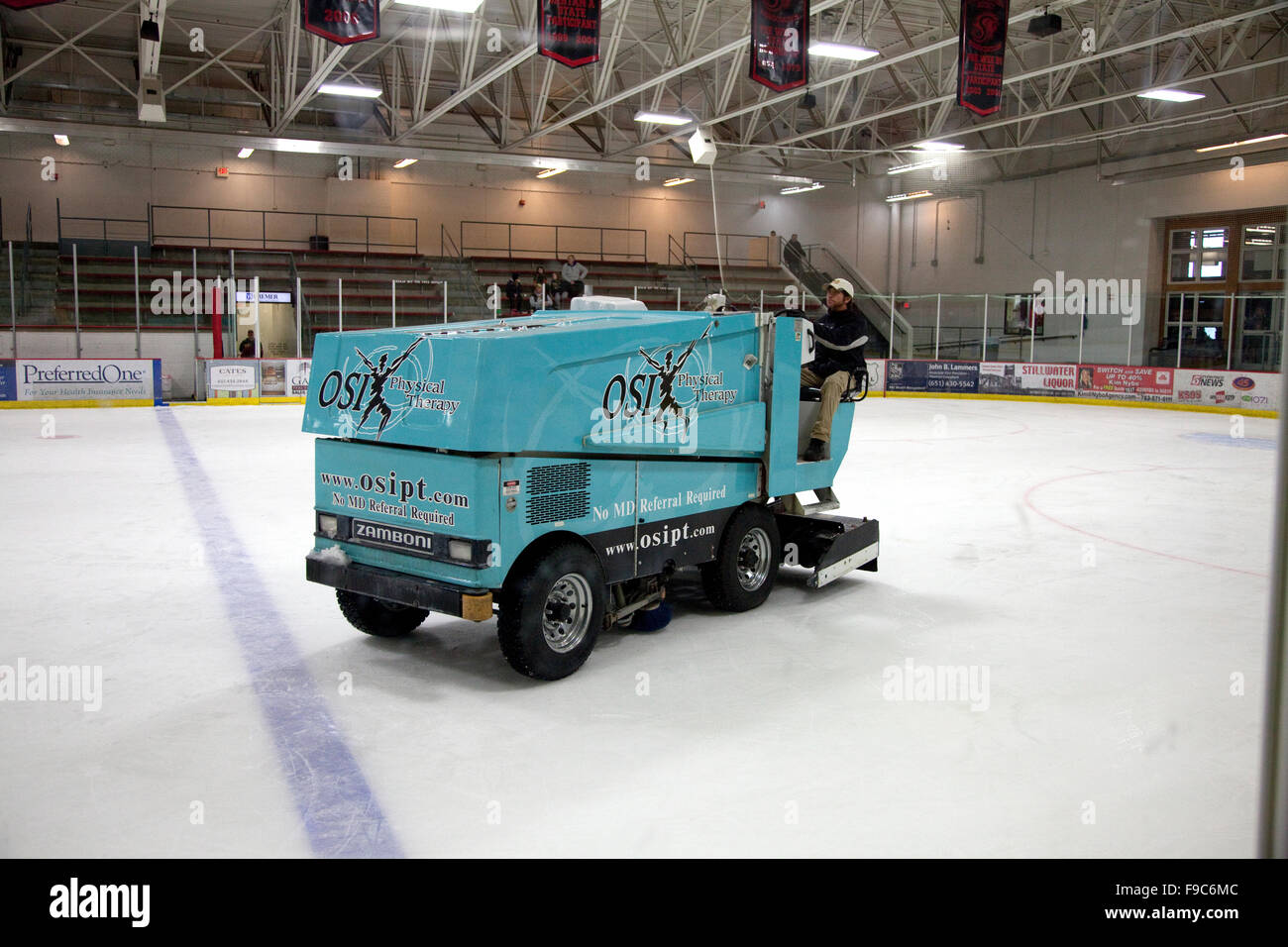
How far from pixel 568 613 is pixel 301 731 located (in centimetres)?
125

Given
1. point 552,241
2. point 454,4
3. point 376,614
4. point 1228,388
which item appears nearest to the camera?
point 376,614

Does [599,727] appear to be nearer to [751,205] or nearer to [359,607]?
[359,607]

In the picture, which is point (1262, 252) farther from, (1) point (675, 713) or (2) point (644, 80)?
(1) point (675, 713)

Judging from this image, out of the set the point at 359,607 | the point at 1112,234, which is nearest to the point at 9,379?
the point at 359,607

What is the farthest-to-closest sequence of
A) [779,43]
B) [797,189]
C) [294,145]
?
[797,189] → [294,145] → [779,43]

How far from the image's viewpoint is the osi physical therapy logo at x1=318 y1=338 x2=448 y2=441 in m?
4.47

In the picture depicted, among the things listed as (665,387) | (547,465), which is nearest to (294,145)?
(665,387)

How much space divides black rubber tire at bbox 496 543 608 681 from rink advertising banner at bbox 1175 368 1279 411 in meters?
17.7

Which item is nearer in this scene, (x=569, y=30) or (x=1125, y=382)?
(x=569, y=30)

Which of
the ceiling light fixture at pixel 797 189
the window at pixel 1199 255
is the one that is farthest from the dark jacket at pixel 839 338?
the ceiling light fixture at pixel 797 189

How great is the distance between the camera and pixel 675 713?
167 inches

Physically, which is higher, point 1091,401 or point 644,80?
point 644,80
